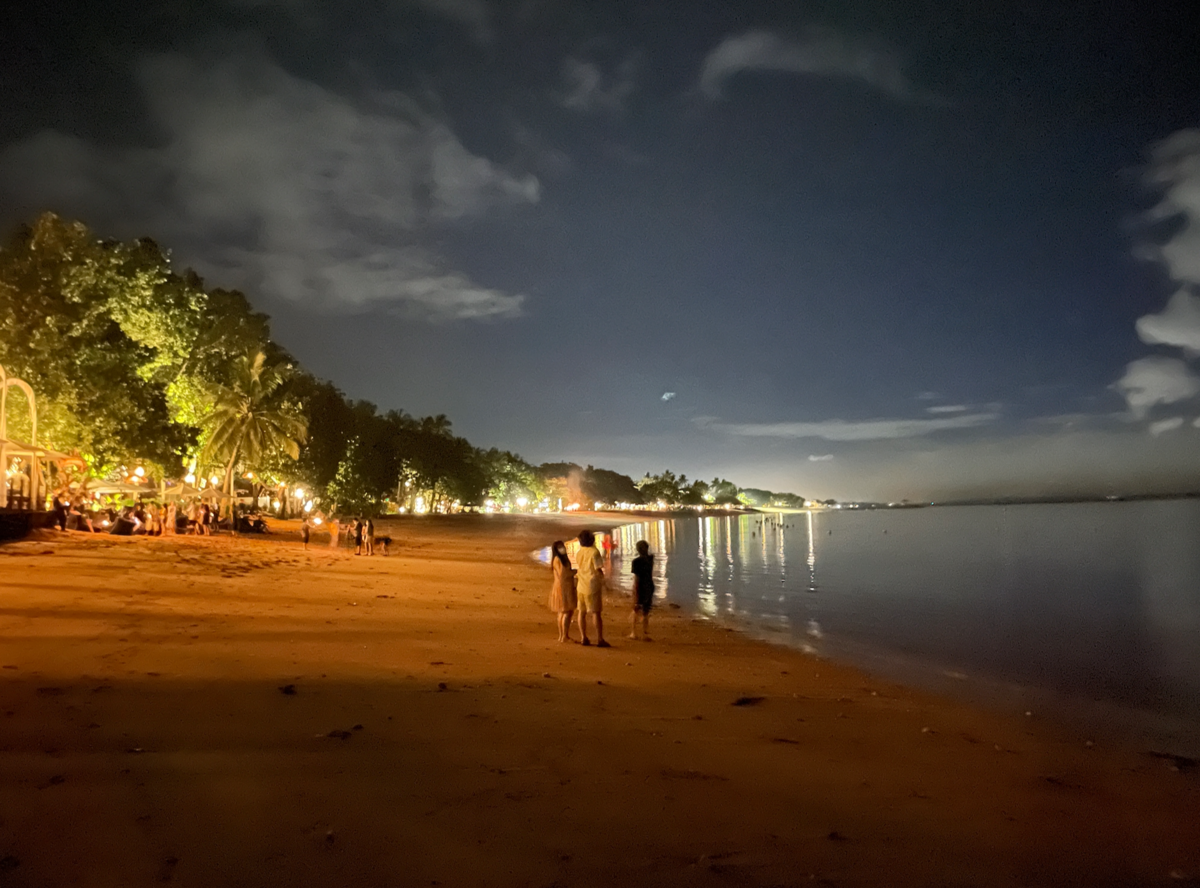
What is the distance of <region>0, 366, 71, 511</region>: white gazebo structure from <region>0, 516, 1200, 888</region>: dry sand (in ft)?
43.1

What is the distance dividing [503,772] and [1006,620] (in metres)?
21.3

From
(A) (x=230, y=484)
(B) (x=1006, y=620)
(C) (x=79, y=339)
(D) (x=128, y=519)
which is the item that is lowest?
(B) (x=1006, y=620)

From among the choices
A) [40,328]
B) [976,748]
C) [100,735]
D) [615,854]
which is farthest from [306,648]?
[40,328]

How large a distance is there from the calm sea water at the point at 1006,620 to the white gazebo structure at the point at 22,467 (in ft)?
67.5

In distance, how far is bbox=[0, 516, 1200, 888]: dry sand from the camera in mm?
4562

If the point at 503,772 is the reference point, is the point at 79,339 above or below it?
above

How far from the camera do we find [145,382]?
30453 millimetres

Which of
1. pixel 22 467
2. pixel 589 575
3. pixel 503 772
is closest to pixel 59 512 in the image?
pixel 22 467

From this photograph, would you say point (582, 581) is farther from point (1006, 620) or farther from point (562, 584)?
point (1006, 620)

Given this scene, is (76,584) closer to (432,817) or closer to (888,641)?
(432,817)

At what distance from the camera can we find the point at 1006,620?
73.5 feet

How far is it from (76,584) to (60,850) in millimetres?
11911

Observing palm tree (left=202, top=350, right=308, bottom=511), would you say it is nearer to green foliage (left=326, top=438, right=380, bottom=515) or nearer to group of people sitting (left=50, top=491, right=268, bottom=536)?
group of people sitting (left=50, top=491, right=268, bottom=536)

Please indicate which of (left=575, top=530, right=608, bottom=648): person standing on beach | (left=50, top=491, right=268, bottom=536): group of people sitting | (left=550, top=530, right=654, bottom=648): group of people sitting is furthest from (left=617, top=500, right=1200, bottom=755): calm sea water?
(left=50, top=491, right=268, bottom=536): group of people sitting
